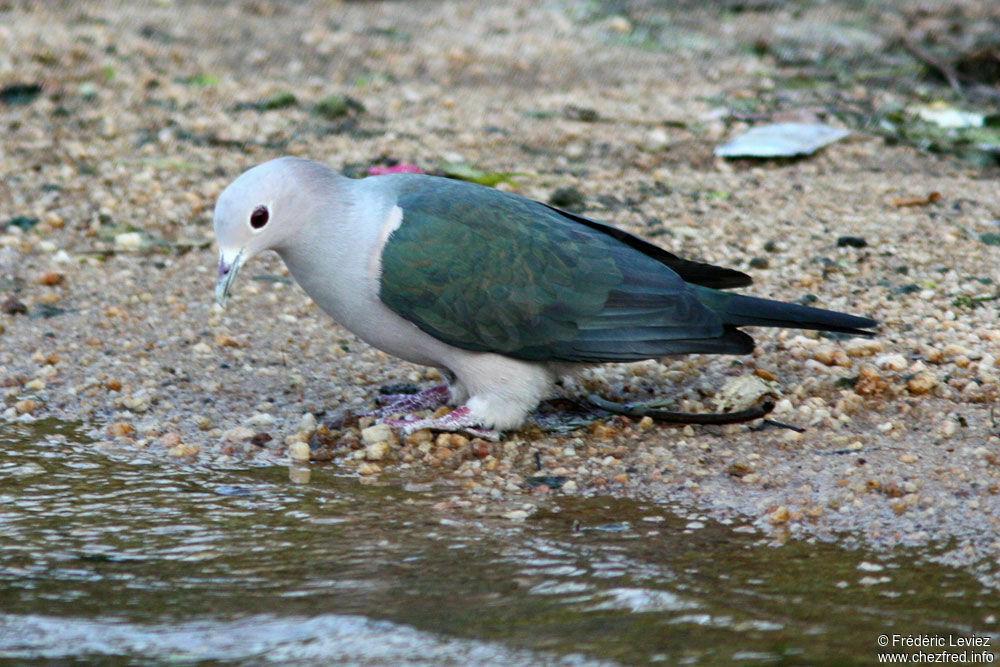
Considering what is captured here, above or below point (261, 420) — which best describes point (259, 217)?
above

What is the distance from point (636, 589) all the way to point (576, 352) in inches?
42.5

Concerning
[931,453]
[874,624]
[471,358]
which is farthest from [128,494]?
[931,453]

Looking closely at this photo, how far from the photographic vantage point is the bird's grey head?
3695 mm

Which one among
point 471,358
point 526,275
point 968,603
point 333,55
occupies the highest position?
point 333,55

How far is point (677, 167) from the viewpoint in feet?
20.0

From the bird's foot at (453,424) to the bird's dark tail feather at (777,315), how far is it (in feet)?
2.63

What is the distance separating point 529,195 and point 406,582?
2.94m

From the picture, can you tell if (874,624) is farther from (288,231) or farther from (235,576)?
(288,231)

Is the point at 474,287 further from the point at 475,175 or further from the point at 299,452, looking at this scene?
the point at 475,175

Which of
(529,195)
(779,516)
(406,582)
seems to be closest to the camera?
(406,582)

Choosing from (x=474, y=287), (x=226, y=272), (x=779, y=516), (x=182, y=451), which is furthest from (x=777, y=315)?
(x=182, y=451)

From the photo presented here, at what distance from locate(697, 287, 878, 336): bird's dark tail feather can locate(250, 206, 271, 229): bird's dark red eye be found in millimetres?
1359

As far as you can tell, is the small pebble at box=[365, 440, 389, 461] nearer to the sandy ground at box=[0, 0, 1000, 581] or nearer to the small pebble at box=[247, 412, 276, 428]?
the sandy ground at box=[0, 0, 1000, 581]

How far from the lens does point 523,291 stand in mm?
3807
